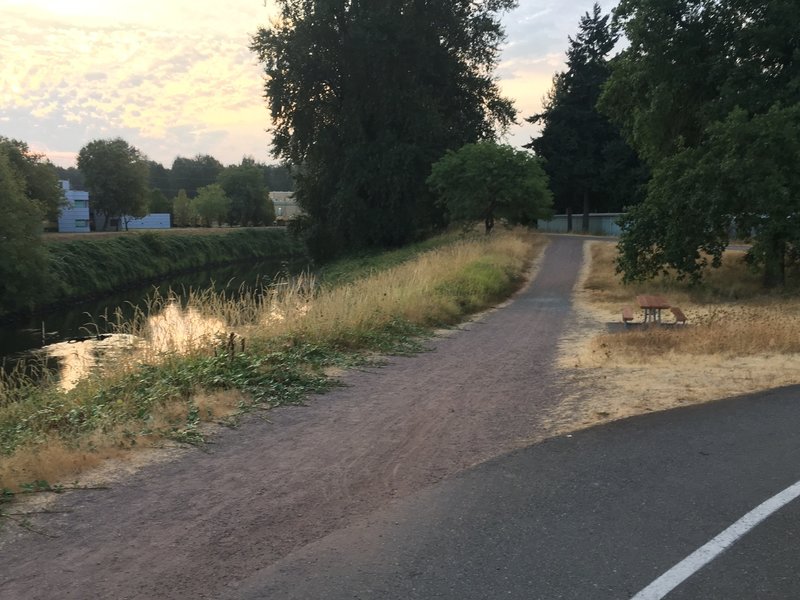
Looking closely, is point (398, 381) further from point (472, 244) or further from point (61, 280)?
point (61, 280)

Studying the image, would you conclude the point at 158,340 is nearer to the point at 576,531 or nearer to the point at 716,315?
the point at 576,531

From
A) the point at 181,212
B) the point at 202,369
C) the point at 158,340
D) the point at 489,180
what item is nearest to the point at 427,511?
the point at 202,369

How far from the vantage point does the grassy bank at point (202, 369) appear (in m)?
5.80

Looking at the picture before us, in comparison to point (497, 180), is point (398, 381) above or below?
below

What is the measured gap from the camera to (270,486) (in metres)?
4.98

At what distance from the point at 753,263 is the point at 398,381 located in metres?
14.4

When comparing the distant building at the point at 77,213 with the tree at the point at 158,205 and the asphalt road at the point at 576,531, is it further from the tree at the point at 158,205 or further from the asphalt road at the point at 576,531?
the asphalt road at the point at 576,531

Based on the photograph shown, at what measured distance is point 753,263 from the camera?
62.1 ft

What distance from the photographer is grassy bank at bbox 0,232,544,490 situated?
580 cm

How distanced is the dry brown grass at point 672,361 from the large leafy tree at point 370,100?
24700 mm

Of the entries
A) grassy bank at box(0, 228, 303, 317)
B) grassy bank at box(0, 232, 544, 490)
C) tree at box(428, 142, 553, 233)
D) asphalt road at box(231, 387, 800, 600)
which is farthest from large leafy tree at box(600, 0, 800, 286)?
grassy bank at box(0, 228, 303, 317)

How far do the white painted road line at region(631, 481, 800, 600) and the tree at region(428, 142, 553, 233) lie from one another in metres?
27.8

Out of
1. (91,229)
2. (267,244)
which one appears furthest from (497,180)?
(91,229)

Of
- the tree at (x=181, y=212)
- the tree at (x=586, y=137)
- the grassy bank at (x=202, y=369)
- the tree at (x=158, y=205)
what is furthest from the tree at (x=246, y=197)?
the grassy bank at (x=202, y=369)
